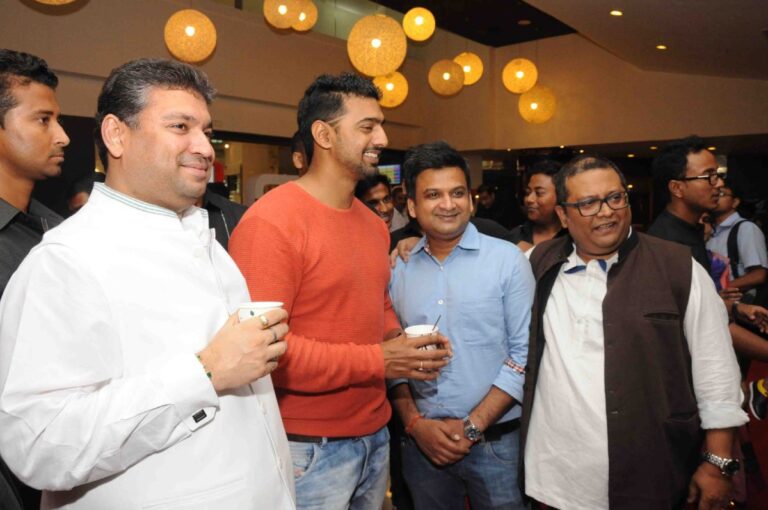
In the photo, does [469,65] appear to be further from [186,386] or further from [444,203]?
[186,386]

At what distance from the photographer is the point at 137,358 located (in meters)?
1.25

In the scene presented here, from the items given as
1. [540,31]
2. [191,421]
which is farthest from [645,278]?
[540,31]

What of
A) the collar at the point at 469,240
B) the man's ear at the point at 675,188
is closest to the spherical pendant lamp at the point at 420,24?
the man's ear at the point at 675,188

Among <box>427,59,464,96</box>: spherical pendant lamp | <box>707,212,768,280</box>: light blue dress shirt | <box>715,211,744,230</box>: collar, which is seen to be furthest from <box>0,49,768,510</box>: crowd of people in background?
<box>427,59,464,96</box>: spherical pendant lamp

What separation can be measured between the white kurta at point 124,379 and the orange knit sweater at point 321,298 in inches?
13.8

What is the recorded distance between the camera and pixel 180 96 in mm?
1446

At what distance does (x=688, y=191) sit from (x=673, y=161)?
0.60 ft

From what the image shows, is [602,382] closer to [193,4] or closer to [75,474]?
[75,474]

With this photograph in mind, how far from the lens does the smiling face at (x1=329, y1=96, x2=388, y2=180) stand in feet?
6.83

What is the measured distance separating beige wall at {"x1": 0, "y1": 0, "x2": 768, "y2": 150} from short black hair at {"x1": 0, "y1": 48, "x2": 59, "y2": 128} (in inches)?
217

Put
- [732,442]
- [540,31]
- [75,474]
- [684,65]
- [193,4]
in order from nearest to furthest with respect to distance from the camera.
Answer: [75,474] < [732,442] < [193,4] < [684,65] < [540,31]

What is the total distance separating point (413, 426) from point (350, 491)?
0.43 m

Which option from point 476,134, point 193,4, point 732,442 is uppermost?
point 193,4

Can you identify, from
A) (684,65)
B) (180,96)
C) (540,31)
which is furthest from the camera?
(540,31)
